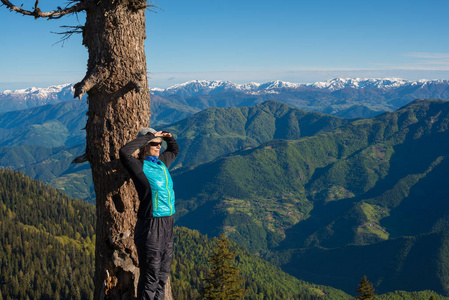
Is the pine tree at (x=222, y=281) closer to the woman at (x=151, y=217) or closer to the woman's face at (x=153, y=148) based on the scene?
the woman at (x=151, y=217)

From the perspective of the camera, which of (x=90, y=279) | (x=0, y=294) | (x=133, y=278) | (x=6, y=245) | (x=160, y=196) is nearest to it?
(x=160, y=196)

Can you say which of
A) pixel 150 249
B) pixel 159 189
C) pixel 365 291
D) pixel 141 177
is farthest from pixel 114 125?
pixel 365 291

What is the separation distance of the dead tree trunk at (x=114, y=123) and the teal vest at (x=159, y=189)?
3.45 feet

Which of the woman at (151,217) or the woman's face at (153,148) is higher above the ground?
the woman's face at (153,148)

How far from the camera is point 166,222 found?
10.8 metres

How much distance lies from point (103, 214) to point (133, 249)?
1510 millimetres

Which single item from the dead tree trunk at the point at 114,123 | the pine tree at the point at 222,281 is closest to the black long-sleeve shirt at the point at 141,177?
the dead tree trunk at the point at 114,123

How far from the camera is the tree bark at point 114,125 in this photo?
11.2 meters

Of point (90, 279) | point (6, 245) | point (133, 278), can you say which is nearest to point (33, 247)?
point (6, 245)

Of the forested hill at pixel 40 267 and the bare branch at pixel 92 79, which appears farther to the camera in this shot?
the forested hill at pixel 40 267

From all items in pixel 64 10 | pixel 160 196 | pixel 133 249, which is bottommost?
pixel 133 249

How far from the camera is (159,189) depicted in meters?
10.8

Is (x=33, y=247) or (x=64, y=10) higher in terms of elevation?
(x=64, y=10)

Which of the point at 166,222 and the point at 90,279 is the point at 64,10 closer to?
the point at 166,222
